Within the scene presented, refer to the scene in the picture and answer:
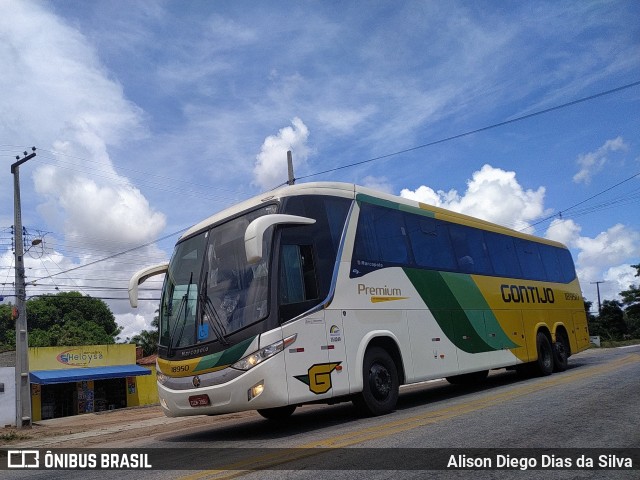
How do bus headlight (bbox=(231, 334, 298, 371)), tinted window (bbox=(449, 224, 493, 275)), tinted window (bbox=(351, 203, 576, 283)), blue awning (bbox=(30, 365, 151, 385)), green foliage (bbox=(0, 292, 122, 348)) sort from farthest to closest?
green foliage (bbox=(0, 292, 122, 348)), blue awning (bbox=(30, 365, 151, 385)), tinted window (bbox=(449, 224, 493, 275)), tinted window (bbox=(351, 203, 576, 283)), bus headlight (bbox=(231, 334, 298, 371))

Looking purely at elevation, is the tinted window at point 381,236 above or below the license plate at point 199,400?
above

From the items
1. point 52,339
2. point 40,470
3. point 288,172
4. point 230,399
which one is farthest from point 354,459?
point 52,339

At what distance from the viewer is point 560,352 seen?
16.1m

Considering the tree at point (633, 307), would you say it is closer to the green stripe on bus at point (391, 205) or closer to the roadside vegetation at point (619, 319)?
the roadside vegetation at point (619, 319)

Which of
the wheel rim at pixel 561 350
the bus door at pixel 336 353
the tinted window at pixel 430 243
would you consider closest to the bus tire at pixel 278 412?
the bus door at pixel 336 353

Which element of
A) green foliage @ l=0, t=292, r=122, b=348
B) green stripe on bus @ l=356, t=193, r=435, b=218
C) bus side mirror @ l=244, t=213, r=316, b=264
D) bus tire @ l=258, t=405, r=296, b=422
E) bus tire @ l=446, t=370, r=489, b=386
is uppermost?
green foliage @ l=0, t=292, r=122, b=348

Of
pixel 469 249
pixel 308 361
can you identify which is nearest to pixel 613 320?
pixel 469 249

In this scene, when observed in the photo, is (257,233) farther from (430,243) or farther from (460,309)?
(460,309)

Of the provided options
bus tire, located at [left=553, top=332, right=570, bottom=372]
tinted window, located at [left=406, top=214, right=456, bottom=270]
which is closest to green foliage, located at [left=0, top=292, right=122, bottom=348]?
bus tire, located at [left=553, top=332, right=570, bottom=372]

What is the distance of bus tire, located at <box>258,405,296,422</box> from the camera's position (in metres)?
9.78

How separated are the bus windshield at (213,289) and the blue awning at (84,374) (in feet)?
87.1

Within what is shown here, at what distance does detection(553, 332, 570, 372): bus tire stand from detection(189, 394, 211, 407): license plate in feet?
36.5

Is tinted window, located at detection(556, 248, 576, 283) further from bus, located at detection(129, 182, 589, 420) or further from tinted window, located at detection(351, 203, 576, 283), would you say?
bus, located at detection(129, 182, 589, 420)

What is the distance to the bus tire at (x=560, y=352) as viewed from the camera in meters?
15.8
